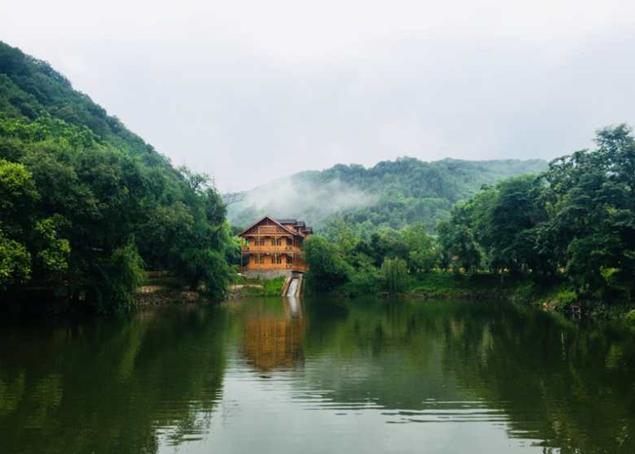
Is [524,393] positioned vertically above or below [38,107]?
below

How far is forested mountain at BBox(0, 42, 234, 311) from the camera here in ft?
83.3

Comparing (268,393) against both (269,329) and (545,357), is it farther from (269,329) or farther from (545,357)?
(269,329)

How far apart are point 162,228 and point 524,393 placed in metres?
28.5

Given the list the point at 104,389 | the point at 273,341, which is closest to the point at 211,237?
the point at 273,341

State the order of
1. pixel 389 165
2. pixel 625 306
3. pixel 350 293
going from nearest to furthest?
pixel 625 306 < pixel 350 293 < pixel 389 165

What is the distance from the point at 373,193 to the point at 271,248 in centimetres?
9082

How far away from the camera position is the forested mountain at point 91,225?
83.3ft

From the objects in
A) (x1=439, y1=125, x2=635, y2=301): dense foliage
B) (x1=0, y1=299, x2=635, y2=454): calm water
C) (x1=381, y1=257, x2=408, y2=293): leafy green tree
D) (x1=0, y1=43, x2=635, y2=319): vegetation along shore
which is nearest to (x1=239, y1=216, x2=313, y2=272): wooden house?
(x1=0, y1=43, x2=635, y2=319): vegetation along shore

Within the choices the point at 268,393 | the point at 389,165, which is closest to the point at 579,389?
the point at 268,393

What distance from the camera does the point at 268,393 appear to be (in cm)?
1290

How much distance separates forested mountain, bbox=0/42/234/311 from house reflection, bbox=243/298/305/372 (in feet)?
28.5

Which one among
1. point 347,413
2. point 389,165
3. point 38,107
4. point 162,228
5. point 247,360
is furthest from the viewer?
point 389,165

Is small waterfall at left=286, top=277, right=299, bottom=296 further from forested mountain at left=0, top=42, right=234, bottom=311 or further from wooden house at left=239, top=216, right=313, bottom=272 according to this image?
forested mountain at left=0, top=42, right=234, bottom=311

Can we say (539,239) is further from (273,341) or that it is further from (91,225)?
(91,225)
